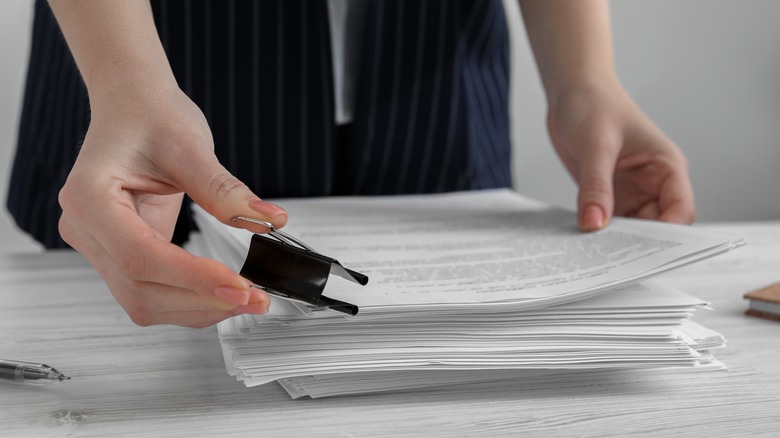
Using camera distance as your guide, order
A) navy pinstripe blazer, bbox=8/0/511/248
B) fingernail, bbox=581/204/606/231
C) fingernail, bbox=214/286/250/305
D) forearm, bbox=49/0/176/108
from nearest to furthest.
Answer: fingernail, bbox=214/286/250/305, forearm, bbox=49/0/176/108, fingernail, bbox=581/204/606/231, navy pinstripe blazer, bbox=8/0/511/248

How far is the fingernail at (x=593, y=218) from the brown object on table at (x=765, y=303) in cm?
14

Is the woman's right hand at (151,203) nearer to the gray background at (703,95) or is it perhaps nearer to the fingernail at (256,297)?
the fingernail at (256,297)

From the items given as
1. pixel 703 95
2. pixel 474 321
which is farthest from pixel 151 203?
pixel 703 95

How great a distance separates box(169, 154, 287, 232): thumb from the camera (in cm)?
44

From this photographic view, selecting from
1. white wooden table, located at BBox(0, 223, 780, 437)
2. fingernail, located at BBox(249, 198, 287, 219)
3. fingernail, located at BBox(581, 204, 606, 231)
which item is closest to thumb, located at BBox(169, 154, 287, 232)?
fingernail, located at BBox(249, 198, 287, 219)

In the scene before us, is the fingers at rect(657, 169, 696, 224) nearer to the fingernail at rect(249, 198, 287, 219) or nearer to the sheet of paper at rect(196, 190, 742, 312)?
the sheet of paper at rect(196, 190, 742, 312)

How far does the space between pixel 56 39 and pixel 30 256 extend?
29cm

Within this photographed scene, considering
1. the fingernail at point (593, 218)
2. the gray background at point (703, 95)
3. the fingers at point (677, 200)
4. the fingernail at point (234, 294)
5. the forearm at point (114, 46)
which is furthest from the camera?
the gray background at point (703, 95)

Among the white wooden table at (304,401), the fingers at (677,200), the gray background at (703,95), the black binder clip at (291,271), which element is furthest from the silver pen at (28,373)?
the gray background at (703,95)

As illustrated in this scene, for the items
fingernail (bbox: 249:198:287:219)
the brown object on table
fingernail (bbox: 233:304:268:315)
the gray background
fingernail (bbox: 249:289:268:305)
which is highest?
fingernail (bbox: 249:198:287:219)

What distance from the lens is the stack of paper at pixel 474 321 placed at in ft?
1.49

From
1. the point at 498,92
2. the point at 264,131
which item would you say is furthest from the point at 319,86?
the point at 498,92

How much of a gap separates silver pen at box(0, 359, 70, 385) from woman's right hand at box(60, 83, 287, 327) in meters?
0.06

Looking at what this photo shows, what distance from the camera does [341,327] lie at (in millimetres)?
463
